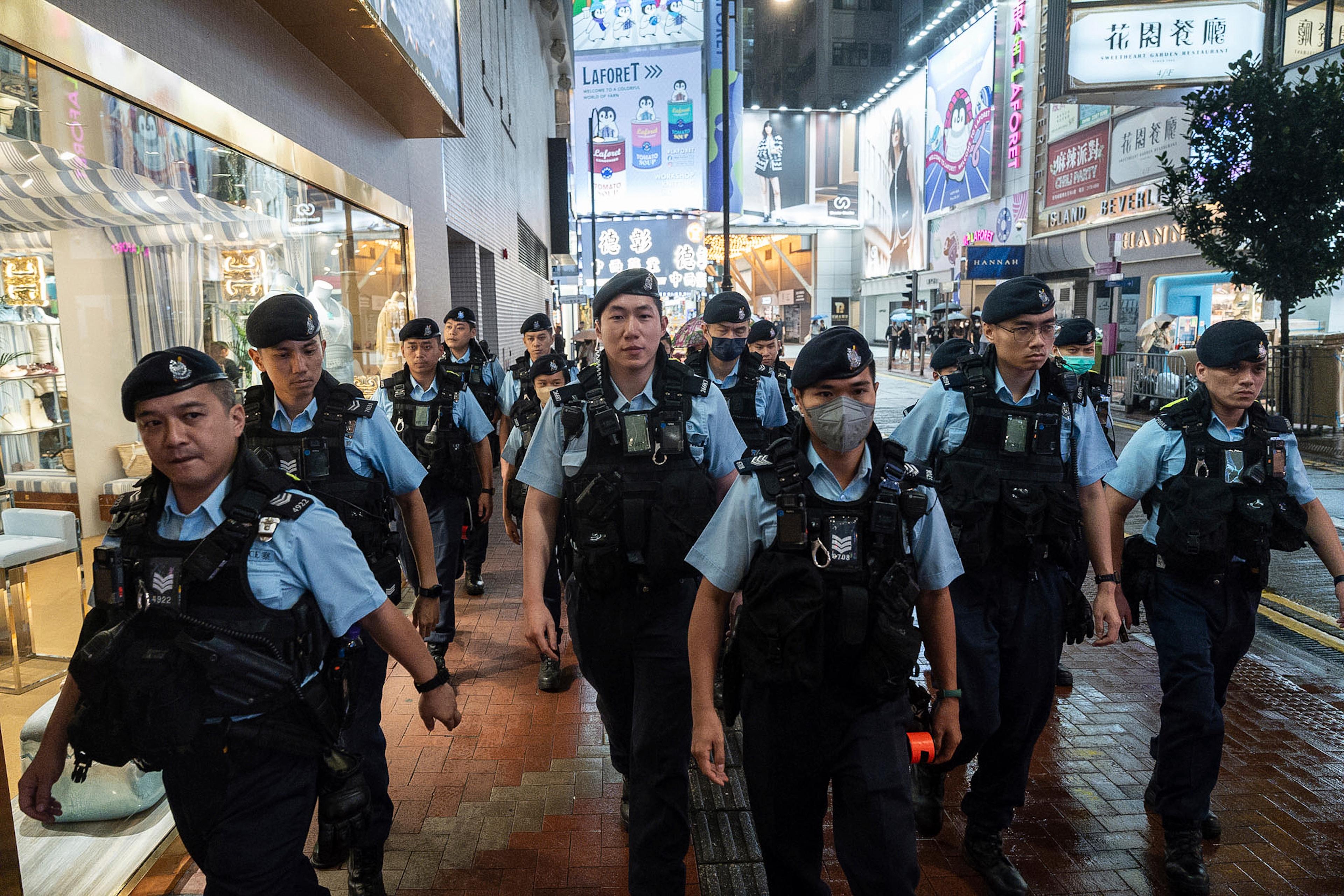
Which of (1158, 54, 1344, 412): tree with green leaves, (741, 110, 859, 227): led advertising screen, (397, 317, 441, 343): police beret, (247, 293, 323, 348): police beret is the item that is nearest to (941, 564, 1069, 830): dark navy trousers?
(247, 293, 323, 348): police beret

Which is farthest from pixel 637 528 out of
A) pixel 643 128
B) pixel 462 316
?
pixel 643 128

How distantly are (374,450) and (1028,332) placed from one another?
264cm

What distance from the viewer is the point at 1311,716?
4.59 metres

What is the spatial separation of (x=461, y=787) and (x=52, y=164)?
10.8 ft

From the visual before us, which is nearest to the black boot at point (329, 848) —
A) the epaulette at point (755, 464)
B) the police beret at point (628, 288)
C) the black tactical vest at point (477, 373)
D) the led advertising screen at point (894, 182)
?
the epaulette at point (755, 464)

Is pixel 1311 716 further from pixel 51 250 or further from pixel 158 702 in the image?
pixel 51 250

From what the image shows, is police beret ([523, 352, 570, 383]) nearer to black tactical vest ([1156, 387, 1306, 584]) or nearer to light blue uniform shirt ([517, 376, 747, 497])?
light blue uniform shirt ([517, 376, 747, 497])

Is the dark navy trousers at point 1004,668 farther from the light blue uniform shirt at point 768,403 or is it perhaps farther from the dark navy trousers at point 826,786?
the light blue uniform shirt at point 768,403

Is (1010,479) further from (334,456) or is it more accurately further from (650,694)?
(334,456)

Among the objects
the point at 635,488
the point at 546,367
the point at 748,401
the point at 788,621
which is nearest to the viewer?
the point at 788,621

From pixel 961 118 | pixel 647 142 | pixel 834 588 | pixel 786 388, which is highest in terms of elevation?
pixel 961 118

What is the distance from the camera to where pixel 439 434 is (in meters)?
5.30

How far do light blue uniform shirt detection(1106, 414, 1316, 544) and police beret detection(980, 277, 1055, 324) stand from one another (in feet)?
2.15

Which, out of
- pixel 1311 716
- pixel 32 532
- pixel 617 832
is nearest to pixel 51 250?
pixel 32 532
